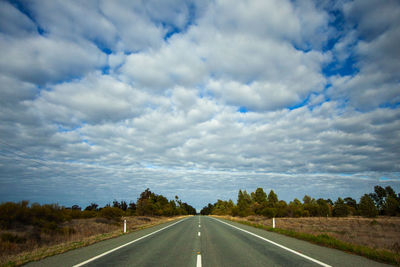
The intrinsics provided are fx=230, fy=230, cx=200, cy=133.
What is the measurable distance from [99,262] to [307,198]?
125m

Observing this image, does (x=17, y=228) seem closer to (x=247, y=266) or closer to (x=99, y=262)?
(x=99, y=262)

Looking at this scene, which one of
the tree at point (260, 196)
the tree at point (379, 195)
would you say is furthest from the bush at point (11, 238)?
the tree at point (379, 195)

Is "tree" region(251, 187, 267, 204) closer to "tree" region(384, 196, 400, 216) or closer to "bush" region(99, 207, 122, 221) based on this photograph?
"tree" region(384, 196, 400, 216)

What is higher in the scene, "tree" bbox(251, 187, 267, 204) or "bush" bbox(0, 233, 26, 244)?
"bush" bbox(0, 233, 26, 244)

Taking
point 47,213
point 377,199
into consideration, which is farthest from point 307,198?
point 47,213

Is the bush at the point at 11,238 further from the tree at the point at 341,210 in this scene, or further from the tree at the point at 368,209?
the tree at the point at 341,210

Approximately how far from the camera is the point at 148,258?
7.45m

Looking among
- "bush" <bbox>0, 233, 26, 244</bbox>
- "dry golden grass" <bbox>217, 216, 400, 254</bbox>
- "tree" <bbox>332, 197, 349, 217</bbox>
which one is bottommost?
"tree" <bbox>332, 197, 349, 217</bbox>

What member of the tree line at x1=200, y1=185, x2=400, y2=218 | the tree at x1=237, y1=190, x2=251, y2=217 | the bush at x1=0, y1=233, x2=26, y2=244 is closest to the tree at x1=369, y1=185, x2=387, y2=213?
the tree line at x1=200, y1=185, x2=400, y2=218

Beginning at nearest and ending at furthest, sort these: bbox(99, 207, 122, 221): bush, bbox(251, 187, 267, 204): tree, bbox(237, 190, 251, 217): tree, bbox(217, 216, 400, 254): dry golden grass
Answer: bbox(217, 216, 400, 254): dry golden grass, bbox(99, 207, 122, 221): bush, bbox(237, 190, 251, 217): tree, bbox(251, 187, 267, 204): tree

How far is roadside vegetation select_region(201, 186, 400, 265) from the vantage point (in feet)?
47.1

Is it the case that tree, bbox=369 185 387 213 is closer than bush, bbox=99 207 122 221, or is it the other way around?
bush, bbox=99 207 122 221

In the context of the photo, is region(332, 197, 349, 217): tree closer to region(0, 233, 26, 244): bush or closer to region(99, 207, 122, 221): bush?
region(99, 207, 122, 221): bush

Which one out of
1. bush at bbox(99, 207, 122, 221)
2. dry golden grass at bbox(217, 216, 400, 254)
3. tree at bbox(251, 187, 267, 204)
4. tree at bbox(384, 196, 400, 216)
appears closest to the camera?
dry golden grass at bbox(217, 216, 400, 254)
